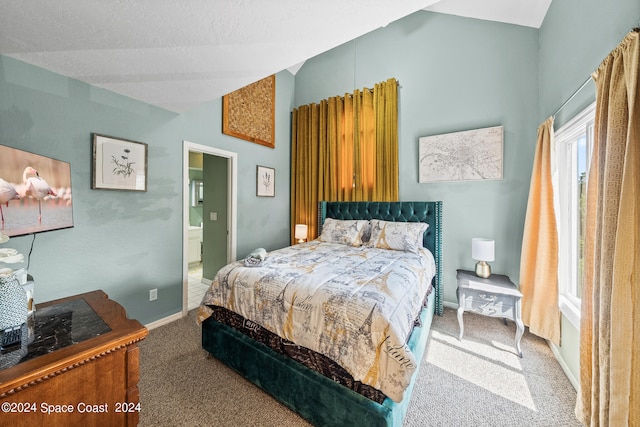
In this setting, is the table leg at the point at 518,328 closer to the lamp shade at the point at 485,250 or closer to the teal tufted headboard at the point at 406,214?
the lamp shade at the point at 485,250

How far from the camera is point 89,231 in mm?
2230

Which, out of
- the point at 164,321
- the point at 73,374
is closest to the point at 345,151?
the point at 164,321

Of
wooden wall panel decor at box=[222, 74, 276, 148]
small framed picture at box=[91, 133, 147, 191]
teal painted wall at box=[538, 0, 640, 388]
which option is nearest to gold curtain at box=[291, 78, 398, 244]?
wooden wall panel decor at box=[222, 74, 276, 148]

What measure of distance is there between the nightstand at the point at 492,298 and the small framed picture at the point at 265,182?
304 centimetres

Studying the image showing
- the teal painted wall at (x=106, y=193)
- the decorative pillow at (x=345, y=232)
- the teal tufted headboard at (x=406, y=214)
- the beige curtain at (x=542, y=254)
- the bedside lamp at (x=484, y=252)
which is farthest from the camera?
the decorative pillow at (x=345, y=232)

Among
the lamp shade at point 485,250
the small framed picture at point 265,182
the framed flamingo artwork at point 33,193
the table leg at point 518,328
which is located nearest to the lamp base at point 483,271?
the lamp shade at point 485,250

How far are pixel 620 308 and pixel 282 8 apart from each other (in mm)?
2248

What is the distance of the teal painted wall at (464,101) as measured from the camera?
2.82 m

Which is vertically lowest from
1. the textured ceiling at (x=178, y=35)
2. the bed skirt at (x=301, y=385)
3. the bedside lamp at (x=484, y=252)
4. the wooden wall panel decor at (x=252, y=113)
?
the bed skirt at (x=301, y=385)

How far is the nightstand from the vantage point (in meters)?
2.22

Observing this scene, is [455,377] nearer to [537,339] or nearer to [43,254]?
[537,339]

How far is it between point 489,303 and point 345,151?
2770 mm

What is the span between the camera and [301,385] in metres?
1.49

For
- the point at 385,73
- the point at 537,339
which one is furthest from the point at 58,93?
the point at 537,339
